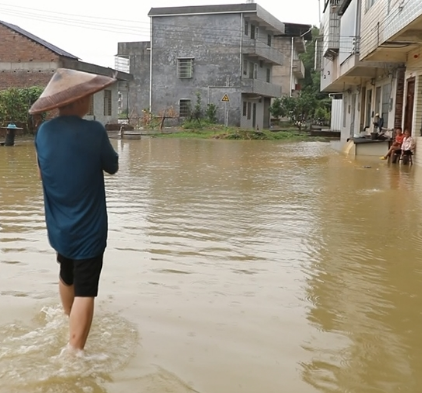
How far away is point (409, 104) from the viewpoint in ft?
60.2

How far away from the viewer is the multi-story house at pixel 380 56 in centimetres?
1446

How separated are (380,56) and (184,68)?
24.1 metres

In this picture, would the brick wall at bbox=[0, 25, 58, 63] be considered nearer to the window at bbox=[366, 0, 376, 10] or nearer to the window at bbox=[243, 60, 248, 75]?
the window at bbox=[243, 60, 248, 75]

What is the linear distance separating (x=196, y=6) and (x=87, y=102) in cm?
3876

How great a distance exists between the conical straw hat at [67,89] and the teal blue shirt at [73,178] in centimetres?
9

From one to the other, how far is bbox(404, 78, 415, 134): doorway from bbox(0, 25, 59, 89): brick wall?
19.0 meters

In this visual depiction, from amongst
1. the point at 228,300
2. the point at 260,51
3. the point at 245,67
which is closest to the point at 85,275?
the point at 228,300

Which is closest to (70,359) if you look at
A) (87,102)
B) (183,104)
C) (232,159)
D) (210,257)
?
(87,102)

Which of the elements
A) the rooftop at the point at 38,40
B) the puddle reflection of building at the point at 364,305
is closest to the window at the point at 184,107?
the rooftop at the point at 38,40

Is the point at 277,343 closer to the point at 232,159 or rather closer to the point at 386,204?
the point at 386,204

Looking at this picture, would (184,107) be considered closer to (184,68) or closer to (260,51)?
(184,68)

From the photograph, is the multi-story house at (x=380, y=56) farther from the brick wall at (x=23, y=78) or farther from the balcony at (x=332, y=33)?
the brick wall at (x=23, y=78)

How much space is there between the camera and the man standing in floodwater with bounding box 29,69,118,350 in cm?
330

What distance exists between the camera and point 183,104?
41094 mm
